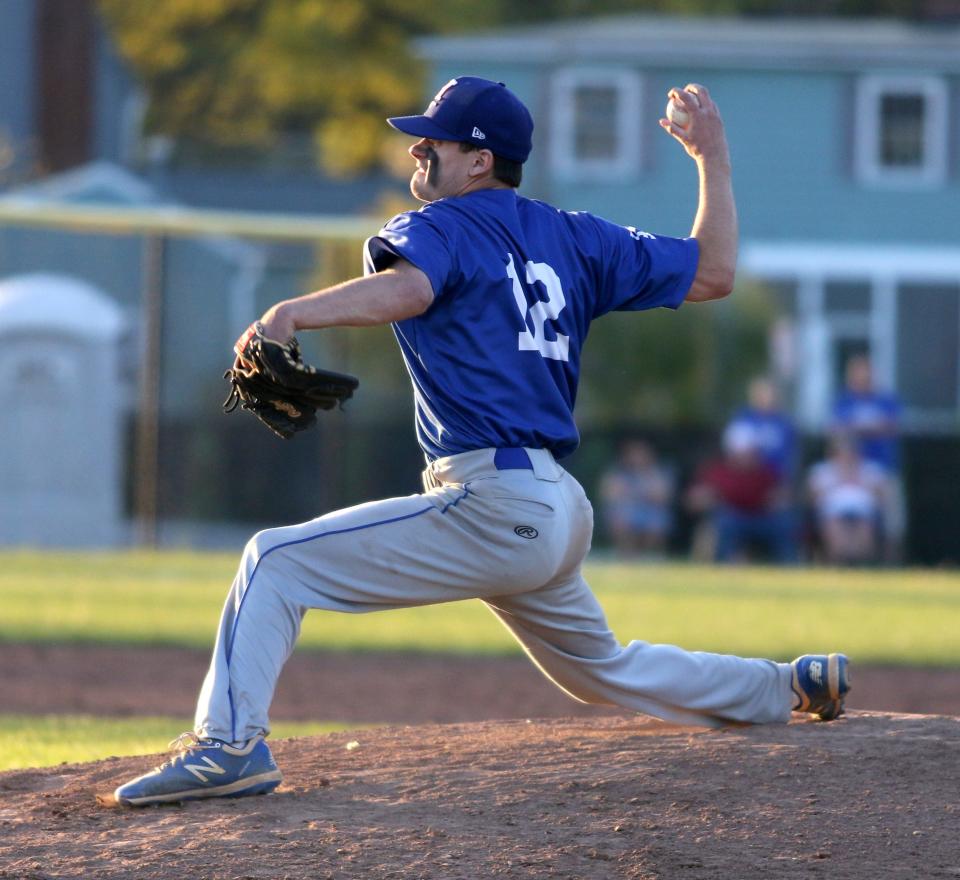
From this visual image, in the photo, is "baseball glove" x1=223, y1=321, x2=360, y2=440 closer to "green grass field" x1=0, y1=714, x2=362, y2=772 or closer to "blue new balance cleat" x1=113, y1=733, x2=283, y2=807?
"blue new balance cleat" x1=113, y1=733, x2=283, y2=807

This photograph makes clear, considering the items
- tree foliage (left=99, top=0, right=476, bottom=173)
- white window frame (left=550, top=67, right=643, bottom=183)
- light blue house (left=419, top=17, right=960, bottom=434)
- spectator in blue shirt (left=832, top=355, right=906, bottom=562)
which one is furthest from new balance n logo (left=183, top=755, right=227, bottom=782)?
tree foliage (left=99, top=0, right=476, bottom=173)

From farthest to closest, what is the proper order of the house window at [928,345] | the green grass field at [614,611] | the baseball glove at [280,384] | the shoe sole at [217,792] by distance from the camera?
the house window at [928,345] → the green grass field at [614,611] → the shoe sole at [217,792] → the baseball glove at [280,384]

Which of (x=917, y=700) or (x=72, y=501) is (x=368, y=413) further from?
(x=917, y=700)

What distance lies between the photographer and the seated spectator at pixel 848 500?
15.5m

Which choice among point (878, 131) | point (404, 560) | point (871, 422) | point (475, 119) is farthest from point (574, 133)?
point (404, 560)

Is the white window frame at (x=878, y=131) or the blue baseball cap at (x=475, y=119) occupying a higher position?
the white window frame at (x=878, y=131)

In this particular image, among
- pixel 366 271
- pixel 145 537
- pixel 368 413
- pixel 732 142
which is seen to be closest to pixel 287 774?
pixel 366 271

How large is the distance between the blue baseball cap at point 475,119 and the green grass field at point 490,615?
313cm

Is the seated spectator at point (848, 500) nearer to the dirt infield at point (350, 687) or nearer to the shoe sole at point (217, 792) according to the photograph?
the dirt infield at point (350, 687)

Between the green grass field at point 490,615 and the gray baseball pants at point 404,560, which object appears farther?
the green grass field at point 490,615

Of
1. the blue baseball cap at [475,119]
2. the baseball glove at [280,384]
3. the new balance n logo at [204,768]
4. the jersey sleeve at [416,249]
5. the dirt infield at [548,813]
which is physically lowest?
the dirt infield at [548,813]

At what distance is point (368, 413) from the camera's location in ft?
53.9

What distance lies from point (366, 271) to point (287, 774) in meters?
1.34

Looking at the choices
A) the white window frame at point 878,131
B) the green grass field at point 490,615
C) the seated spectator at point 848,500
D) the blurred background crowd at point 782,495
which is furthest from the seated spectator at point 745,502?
the white window frame at point 878,131
